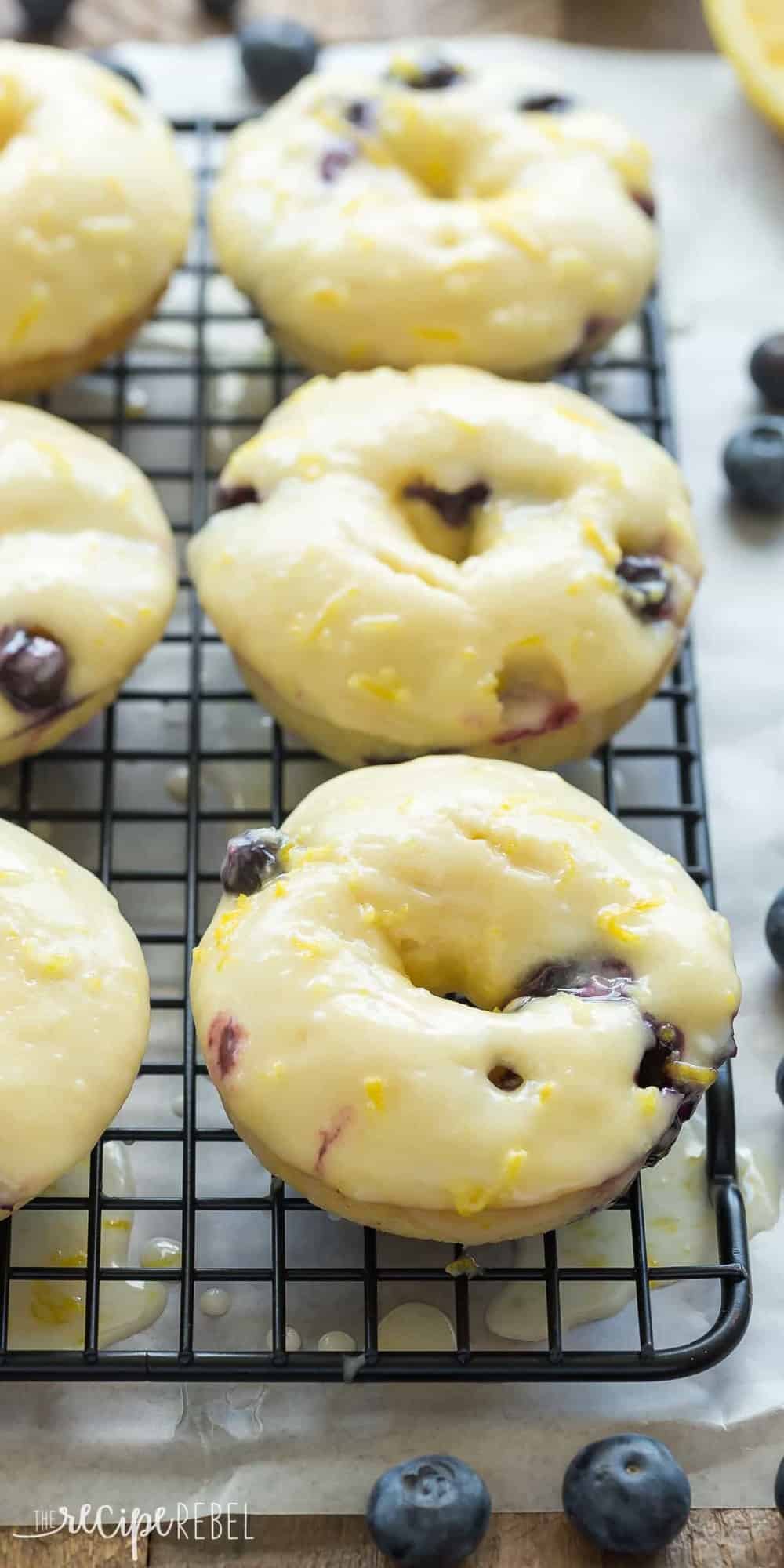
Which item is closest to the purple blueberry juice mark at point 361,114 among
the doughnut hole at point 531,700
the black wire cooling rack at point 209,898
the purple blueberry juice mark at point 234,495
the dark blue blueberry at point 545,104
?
the dark blue blueberry at point 545,104

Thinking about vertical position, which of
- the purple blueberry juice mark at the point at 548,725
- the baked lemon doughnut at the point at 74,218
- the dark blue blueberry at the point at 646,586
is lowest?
the purple blueberry juice mark at the point at 548,725

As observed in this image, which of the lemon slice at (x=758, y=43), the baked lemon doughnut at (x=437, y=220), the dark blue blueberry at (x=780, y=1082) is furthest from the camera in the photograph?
the lemon slice at (x=758, y=43)

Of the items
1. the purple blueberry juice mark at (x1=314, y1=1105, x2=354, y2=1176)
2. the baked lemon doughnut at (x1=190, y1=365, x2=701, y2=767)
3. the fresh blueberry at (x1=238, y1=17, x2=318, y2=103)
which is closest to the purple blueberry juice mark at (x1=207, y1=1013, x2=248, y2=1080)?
the purple blueberry juice mark at (x1=314, y1=1105, x2=354, y2=1176)

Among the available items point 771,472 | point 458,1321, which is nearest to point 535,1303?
point 458,1321

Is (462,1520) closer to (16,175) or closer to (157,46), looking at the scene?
(16,175)

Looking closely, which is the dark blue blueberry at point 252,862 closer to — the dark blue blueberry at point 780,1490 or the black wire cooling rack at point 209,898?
the black wire cooling rack at point 209,898

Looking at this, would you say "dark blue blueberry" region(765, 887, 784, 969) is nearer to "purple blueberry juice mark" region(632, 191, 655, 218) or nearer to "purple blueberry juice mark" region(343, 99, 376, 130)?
"purple blueberry juice mark" region(632, 191, 655, 218)
